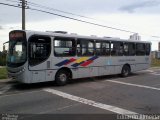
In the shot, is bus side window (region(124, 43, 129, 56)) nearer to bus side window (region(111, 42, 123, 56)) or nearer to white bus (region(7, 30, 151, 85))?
white bus (region(7, 30, 151, 85))

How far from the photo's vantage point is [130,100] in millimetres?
9953

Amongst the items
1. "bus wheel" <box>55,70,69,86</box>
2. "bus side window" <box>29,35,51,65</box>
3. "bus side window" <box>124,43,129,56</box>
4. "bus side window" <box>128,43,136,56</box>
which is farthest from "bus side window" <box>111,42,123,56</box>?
"bus side window" <box>29,35,51,65</box>

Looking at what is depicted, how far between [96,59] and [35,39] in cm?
473

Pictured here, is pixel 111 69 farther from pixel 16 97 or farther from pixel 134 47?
pixel 16 97

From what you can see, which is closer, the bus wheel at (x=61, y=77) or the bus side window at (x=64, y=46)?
the bus side window at (x=64, y=46)

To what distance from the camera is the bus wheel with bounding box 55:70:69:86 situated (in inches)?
529

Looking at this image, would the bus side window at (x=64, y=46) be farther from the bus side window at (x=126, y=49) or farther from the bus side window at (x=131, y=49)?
the bus side window at (x=131, y=49)

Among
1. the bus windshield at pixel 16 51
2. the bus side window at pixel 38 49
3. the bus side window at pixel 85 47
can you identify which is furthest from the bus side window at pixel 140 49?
the bus windshield at pixel 16 51

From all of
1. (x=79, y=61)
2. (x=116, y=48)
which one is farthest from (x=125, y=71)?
(x=79, y=61)

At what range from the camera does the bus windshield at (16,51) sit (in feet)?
40.0

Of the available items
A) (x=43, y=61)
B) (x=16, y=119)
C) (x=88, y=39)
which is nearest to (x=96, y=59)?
(x=88, y=39)

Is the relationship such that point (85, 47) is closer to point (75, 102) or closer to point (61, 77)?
point (61, 77)

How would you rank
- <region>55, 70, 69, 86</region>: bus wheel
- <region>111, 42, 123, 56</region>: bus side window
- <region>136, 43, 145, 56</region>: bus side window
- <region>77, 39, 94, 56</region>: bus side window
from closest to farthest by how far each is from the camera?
<region>55, 70, 69, 86</region>: bus wheel → <region>77, 39, 94, 56</region>: bus side window → <region>111, 42, 123, 56</region>: bus side window → <region>136, 43, 145, 56</region>: bus side window

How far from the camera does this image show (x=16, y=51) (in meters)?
12.6
